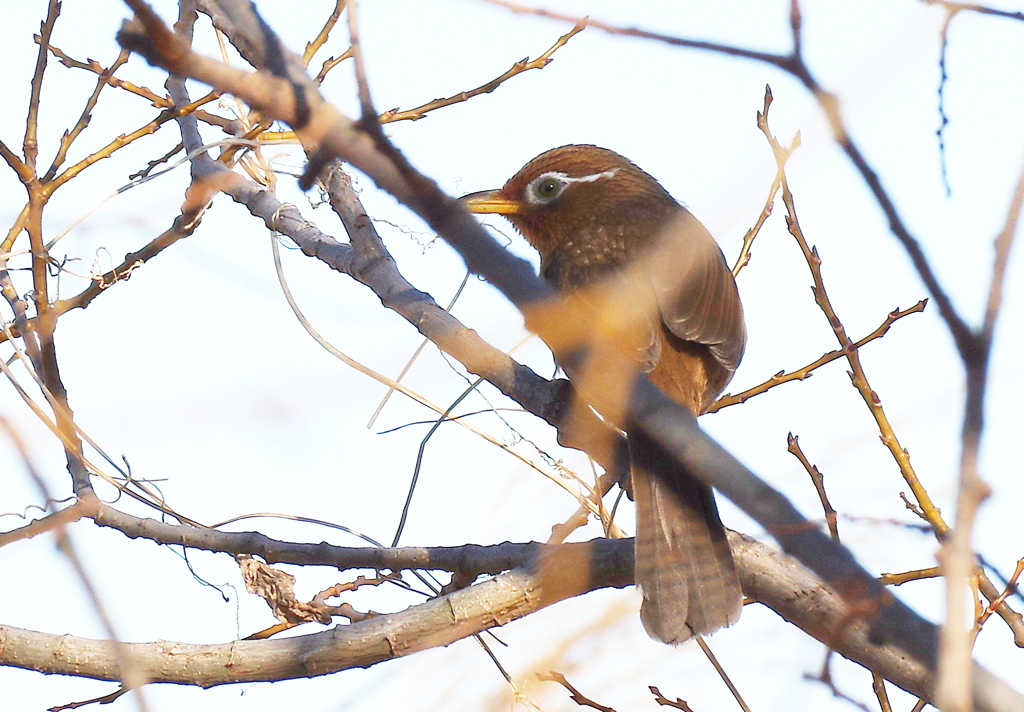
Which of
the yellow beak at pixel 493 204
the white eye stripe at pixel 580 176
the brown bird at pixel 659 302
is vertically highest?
the white eye stripe at pixel 580 176

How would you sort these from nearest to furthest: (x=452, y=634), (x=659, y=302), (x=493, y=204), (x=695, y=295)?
1. (x=452, y=634)
2. (x=659, y=302)
3. (x=695, y=295)
4. (x=493, y=204)

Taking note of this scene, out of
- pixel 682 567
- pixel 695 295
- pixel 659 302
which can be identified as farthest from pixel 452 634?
pixel 695 295

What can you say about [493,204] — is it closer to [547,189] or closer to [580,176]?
[547,189]

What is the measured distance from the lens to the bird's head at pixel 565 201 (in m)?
4.71

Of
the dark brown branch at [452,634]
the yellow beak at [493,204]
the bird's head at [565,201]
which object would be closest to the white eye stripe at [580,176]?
the bird's head at [565,201]

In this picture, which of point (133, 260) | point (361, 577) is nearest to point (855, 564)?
point (361, 577)

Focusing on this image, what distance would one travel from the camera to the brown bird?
302 centimetres

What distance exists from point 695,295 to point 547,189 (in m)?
1.00

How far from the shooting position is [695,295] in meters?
4.21

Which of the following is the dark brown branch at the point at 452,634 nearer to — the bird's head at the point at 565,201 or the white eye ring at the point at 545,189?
the bird's head at the point at 565,201

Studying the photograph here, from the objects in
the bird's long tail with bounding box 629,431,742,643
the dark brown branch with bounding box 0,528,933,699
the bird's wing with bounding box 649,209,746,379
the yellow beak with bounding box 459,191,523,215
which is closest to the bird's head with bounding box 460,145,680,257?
the yellow beak with bounding box 459,191,523,215

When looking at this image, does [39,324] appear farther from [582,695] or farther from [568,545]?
[582,695]

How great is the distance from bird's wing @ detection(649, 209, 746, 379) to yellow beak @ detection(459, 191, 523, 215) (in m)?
0.71

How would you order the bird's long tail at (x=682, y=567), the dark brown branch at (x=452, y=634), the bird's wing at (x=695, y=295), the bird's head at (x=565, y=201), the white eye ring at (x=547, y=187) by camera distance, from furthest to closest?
the white eye ring at (x=547, y=187) → the bird's head at (x=565, y=201) → the bird's wing at (x=695, y=295) → the bird's long tail at (x=682, y=567) → the dark brown branch at (x=452, y=634)
